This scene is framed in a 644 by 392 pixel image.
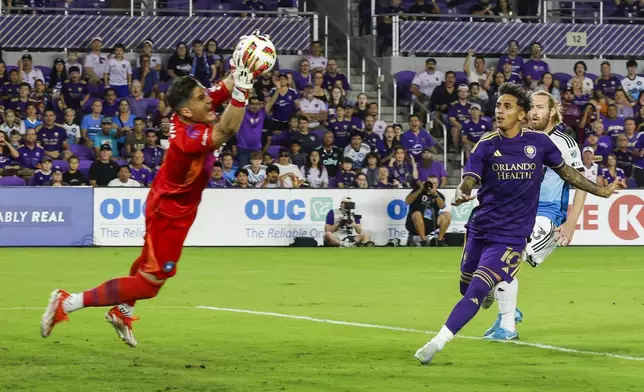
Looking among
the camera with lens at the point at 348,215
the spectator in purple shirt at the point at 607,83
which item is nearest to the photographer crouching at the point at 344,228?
the camera with lens at the point at 348,215

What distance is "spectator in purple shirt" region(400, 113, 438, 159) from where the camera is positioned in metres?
27.3

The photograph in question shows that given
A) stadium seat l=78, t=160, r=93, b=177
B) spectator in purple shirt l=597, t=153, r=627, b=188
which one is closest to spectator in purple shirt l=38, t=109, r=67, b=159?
stadium seat l=78, t=160, r=93, b=177

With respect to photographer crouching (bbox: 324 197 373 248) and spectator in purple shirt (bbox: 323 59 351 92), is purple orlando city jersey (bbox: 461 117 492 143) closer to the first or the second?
spectator in purple shirt (bbox: 323 59 351 92)

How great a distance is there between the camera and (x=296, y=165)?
1012 inches

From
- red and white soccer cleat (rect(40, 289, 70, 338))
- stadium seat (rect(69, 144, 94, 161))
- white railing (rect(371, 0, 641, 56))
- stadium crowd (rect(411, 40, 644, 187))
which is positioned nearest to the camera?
red and white soccer cleat (rect(40, 289, 70, 338))

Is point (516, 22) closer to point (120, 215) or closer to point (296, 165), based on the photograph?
point (296, 165)

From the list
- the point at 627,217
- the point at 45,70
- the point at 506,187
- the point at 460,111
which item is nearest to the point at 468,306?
the point at 506,187

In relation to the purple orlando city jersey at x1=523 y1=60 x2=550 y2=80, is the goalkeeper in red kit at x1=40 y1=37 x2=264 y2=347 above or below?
above

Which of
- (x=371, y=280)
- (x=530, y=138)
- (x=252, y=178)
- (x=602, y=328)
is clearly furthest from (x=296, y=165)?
(x=530, y=138)

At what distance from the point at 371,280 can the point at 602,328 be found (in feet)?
19.4

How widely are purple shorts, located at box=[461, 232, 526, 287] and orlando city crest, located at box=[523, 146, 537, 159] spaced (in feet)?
2.34

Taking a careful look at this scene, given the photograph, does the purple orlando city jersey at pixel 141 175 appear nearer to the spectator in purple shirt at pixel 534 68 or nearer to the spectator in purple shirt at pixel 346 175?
the spectator in purple shirt at pixel 346 175

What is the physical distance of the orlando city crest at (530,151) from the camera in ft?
32.7

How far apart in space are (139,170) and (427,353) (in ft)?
51.9
